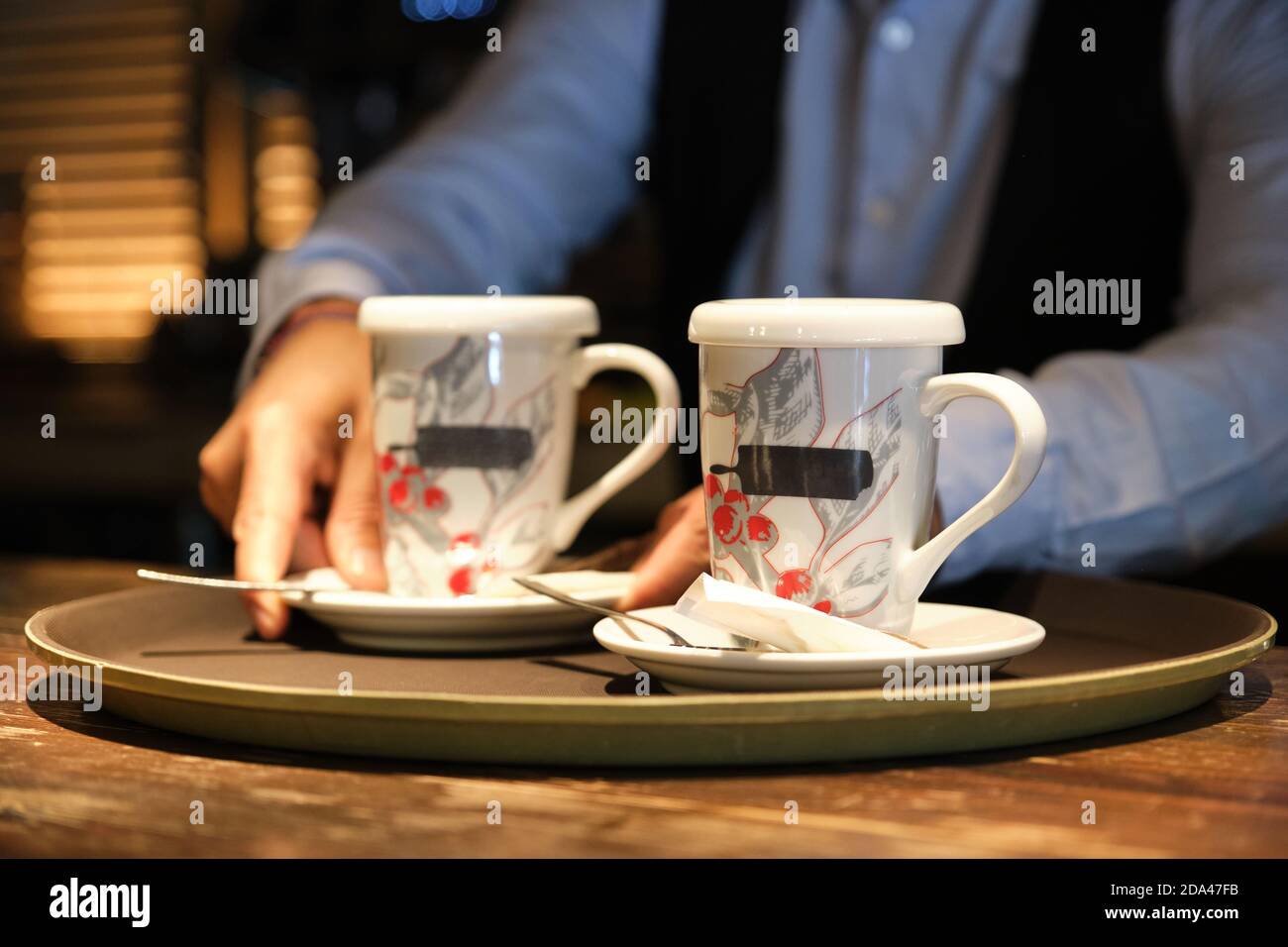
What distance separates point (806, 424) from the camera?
618 millimetres

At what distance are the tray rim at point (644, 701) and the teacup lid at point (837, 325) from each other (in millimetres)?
159

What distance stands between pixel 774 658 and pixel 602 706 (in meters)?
0.08

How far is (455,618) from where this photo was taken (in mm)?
715

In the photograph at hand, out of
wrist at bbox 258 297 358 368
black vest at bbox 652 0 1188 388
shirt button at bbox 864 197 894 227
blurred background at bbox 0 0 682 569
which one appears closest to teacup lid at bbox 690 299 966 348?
wrist at bbox 258 297 358 368

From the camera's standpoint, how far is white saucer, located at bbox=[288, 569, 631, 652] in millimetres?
715

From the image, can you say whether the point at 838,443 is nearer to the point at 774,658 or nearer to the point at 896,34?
the point at 774,658

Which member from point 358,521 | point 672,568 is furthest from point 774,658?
point 358,521

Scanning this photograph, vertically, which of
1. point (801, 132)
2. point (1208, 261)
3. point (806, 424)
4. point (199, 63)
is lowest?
point (806, 424)

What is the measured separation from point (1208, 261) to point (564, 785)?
95 centimetres

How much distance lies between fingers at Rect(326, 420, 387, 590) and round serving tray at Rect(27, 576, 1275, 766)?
11 centimetres

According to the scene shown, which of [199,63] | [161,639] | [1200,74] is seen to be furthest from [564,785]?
[199,63]

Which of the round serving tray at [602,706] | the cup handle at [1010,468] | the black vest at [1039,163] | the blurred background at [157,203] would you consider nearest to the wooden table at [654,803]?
the round serving tray at [602,706]

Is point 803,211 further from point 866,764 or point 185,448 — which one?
point 185,448

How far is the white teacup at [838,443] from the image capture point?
0.61m
